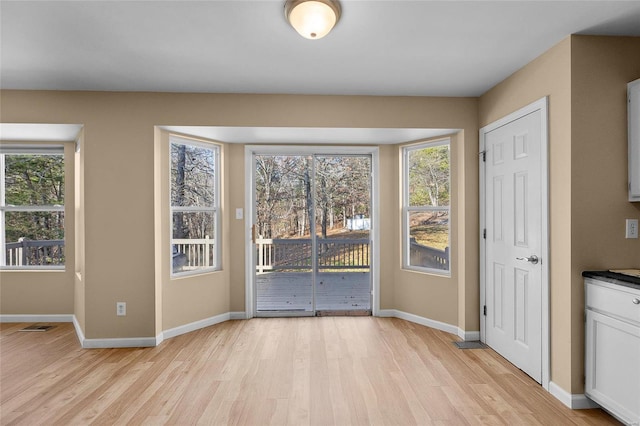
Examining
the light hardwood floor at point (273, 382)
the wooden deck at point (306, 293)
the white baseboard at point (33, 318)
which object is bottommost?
the light hardwood floor at point (273, 382)

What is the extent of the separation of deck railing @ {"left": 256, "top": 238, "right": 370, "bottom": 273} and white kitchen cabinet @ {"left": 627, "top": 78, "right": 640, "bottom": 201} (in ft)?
8.64

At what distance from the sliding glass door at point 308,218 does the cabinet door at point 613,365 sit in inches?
→ 95.1

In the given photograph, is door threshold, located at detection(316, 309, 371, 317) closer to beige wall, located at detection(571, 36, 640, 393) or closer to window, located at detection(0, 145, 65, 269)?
beige wall, located at detection(571, 36, 640, 393)

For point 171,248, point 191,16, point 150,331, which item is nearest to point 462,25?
point 191,16

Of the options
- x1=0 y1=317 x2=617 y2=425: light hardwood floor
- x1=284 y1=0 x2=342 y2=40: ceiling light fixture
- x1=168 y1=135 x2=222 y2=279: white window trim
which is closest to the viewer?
x1=284 y1=0 x2=342 y2=40: ceiling light fixture

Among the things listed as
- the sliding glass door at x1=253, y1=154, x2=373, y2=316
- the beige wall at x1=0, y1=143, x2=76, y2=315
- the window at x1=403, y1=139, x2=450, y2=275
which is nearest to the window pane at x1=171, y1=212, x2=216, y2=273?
the sliding glass door at x1=253, y1=154, x2=373, y2=316

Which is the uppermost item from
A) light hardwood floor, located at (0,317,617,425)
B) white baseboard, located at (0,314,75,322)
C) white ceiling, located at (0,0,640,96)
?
white ceiling, located at (0,0,640,96)

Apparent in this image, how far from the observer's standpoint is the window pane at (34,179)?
13.7 feet

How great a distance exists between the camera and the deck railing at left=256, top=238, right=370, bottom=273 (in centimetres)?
439

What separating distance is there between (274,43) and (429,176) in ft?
7.79

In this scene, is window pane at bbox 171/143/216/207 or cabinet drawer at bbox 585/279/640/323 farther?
window pane at bbox 171/143/216/207

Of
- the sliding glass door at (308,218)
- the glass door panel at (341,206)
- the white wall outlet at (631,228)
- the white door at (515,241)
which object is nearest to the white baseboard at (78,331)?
the sliding glass door at (308,218)

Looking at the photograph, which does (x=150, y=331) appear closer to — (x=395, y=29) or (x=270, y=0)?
(x=270, y=0)

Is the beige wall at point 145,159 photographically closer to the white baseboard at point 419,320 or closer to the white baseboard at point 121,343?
the white baseboard at point 121,343
